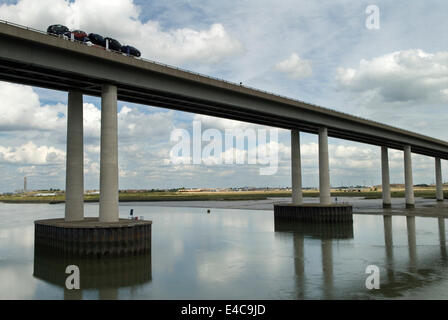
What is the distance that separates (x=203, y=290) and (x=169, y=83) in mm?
21643

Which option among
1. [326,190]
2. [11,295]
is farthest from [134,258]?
[326,190]

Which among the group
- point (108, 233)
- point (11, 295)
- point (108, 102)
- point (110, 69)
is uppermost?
point (110, 69)

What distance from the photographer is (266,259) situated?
2870cm

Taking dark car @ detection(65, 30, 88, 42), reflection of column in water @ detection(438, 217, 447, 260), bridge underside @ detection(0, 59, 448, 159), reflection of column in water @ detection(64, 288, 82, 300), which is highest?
dark car @ detection(65, 30, 88, 42)

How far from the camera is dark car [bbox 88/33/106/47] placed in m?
32.5

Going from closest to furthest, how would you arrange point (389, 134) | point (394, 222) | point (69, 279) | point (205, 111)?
point (69, 279) < point (205, 111) < point (394, 222) < point (389, 134)

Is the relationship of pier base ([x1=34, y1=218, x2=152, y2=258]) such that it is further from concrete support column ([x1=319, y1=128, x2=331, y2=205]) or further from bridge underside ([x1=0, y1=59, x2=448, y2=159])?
concrete support column ([x1=319, y1=128, x2=331, y2=205])

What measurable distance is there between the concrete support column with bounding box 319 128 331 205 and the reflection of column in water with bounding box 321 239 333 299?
19.4 metres

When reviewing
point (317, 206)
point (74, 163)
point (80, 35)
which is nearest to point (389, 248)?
point (317, 206)

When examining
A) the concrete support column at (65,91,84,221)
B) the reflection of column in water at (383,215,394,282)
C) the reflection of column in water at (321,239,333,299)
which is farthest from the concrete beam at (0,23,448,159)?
the reflection of column in water at (383,215,394,282)

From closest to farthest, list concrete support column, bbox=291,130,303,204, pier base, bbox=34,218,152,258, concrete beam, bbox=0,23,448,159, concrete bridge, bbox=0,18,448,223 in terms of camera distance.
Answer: concrete beam, bbox=0,23,448,159
concrete bridge, bbox=0,18,448,223
pier base, bbox=34,218,152,258
concrete support column, bbox=291,130,303,204

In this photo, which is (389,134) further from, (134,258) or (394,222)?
(134,258)

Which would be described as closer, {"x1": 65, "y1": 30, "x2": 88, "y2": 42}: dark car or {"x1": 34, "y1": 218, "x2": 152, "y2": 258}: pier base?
{"x1": 34, "y1": 218, "x2": 152, "y2": 258}: pier base

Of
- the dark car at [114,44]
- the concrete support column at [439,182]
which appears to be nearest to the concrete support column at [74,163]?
the dark car at [114,44]
